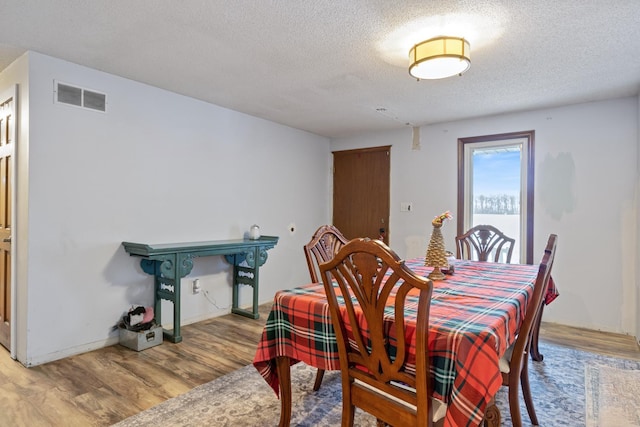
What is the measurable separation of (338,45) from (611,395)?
2847mm

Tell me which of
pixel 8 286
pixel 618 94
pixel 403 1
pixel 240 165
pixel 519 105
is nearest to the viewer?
pixel 403 1

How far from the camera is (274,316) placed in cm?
174

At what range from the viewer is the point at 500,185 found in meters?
4.12

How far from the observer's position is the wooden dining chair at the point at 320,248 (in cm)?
232

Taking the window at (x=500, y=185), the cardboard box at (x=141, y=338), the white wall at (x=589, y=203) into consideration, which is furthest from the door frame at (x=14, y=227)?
the white wall at (x=589, y=203)

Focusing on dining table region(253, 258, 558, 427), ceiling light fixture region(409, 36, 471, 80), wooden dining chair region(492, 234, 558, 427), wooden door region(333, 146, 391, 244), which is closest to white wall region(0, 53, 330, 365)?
wooden door region(333, 146, 391, 244)

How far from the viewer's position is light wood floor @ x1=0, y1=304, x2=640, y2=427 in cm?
204

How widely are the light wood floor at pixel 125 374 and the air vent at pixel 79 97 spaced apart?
77.8 inches


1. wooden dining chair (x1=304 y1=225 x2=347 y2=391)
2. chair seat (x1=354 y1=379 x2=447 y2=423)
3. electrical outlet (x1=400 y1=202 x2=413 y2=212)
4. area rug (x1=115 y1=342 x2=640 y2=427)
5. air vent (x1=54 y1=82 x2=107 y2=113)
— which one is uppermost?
air vent (x1=54 y1=82 x2=107 y2=113)

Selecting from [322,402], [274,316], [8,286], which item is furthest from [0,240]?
[322,402]

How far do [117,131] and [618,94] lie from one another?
4517 millimetres

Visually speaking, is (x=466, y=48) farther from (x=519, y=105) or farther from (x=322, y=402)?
(x=322, y=402)

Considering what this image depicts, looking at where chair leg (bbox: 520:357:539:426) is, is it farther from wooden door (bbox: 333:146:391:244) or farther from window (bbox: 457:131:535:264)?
wooden door (bbox: 333:146:391:244)

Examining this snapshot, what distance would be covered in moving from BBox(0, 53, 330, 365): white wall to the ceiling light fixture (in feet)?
7.63
